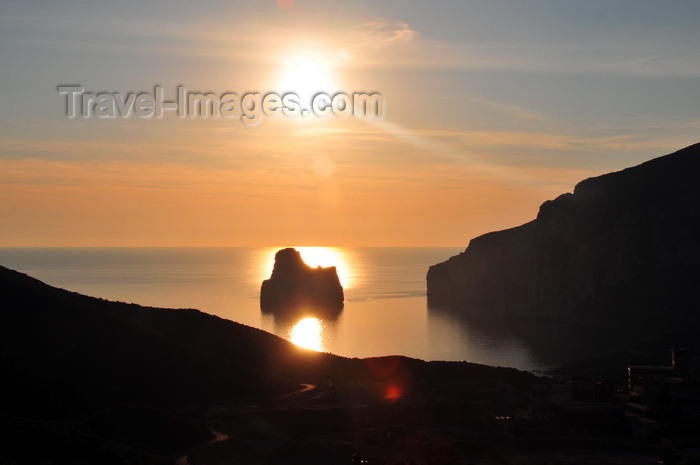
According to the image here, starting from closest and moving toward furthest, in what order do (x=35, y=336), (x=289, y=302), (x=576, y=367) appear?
(x=35, y=336)
(x=576, y=367)
(x=289, y=302)

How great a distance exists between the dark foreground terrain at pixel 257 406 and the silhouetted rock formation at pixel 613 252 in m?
60.1

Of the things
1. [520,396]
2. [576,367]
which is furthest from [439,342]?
[520,396]

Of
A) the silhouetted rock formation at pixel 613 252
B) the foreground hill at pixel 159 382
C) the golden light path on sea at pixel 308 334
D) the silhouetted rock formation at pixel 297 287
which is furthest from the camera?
the silhouetted rock formation at pixel 297 287

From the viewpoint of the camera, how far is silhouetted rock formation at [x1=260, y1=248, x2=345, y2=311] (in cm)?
14788

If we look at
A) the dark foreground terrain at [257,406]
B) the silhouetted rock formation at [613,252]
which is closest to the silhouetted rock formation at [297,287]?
the silhouetted rock formation at [613,252]

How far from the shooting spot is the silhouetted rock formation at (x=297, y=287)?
147875mm

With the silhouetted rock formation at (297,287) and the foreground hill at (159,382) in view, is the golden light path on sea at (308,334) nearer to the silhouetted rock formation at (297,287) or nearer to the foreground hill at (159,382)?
the silhouetted rock formation at (297,287)

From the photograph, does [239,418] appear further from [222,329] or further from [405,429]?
[222,329]

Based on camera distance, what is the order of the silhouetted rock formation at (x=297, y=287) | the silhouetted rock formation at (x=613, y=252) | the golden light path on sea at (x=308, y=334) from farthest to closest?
the silhouetted rock formation at (x=297, y=287) → the silhouetted rock formation at (x=613, y=252) → the golden light path on sea at (x=308, y=334)

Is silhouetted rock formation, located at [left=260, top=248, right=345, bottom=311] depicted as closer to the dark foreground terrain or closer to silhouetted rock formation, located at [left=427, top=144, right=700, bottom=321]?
silhouetted rock formation, located at [left=427, top=144, right=700, bottom=321]

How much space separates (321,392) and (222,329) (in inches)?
641

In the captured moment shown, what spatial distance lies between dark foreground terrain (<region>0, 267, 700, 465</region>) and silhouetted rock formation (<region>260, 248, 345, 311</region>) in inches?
3500

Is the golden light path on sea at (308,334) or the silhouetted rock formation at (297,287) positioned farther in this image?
the silhouetted rock formation at (297,287)

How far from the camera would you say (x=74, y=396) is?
42219 mm
